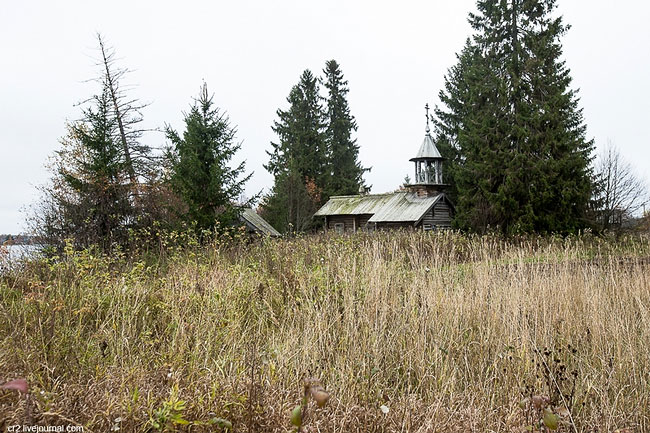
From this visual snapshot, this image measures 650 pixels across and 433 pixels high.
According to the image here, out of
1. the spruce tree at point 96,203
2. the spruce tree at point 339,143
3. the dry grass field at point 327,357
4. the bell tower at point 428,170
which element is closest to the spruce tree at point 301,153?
the spruce tree at point 339,143

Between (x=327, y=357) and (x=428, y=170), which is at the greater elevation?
(x=428, y=170)

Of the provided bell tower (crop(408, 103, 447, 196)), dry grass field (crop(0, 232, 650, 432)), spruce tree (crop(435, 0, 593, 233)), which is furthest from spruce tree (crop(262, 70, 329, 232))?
dry grass field (crop(0, 232, 650, 432))

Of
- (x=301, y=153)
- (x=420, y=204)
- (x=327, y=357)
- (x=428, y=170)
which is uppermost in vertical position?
(x=301, y=153)

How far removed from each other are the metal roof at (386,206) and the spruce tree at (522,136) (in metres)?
2.16

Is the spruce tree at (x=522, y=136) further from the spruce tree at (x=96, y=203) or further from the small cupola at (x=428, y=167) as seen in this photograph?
the spruce tree at (x=96, y=203)

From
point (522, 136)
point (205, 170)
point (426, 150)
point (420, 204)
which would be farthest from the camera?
point (426, 150)

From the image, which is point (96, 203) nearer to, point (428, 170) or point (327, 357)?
point (327, 357)

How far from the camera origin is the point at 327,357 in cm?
383

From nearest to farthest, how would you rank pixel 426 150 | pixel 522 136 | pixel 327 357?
pixel 327 357
pixel 522 136
pixel 426 150

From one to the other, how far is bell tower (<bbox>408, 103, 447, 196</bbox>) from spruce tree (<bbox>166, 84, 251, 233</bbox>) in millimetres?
12438

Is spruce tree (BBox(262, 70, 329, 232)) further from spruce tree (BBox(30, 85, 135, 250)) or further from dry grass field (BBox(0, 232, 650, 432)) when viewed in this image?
dry grass field (BBox(0, 232, 650, 432))

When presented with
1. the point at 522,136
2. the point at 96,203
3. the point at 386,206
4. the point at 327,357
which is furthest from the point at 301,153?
the point at 327,357

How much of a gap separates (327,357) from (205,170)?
40.9 ft

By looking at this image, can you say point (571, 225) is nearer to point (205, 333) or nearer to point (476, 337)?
point (476, 337)
